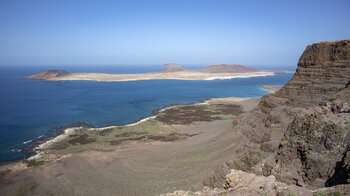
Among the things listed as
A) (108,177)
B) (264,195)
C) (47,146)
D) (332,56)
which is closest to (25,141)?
(47,146)

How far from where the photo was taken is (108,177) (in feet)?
67.9

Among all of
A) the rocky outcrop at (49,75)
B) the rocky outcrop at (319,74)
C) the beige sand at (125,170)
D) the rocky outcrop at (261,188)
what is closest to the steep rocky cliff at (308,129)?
the rocky outcrop at (319,74)

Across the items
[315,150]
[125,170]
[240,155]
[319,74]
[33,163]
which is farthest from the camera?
[319,74]

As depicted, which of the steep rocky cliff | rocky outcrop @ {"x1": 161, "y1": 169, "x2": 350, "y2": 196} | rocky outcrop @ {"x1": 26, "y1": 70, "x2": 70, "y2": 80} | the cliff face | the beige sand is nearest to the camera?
rocky outcrop @ {"x1": 161, "y1": 169, "x2": 350, "y2": 196}

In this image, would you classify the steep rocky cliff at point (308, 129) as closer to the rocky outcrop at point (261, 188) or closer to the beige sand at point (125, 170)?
the rocky outcrop at point (261, 188)

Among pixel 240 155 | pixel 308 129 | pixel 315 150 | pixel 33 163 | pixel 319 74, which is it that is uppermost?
pixel 319 74

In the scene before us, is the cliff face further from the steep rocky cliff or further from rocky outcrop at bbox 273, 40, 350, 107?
rocky outcrop at bbox 273, 40, 350, 107

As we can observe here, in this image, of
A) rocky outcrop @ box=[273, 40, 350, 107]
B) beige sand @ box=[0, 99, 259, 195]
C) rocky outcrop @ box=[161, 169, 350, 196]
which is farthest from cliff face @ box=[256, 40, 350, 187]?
rocky outcrop @ box=[273, 40, 350, 107]

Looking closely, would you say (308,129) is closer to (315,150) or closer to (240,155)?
(315,150)

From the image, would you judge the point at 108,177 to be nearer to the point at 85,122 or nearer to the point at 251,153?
the point at 251,153

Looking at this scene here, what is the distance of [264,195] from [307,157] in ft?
13.5

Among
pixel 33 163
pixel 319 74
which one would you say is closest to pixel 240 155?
pixel 319 74

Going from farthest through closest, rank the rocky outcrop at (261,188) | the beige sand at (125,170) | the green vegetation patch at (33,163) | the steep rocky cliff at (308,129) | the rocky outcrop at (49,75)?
the rocky outcrop at (49,75)
the green vegetation patch at (33,163)
the beige sand at (125,170)
the steep rocky cliff at (308,129)
the rocky outcrop at (261,188)

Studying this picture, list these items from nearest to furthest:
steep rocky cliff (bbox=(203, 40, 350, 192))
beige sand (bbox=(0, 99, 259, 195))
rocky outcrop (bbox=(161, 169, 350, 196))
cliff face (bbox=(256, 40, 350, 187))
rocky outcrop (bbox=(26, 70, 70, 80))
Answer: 1. rocky outcrop (bbox=(161, 169, 350, 196))
2. cliff face (bbox=(256, 40, 350, 187))
3. steep rocky cliff (bbox=(203, 40, 350, 192))
4. beige sand (bbox=(0, 99, 259, 195))
5. rocky outcrop (bbox=(26, 70, 70, 80))
